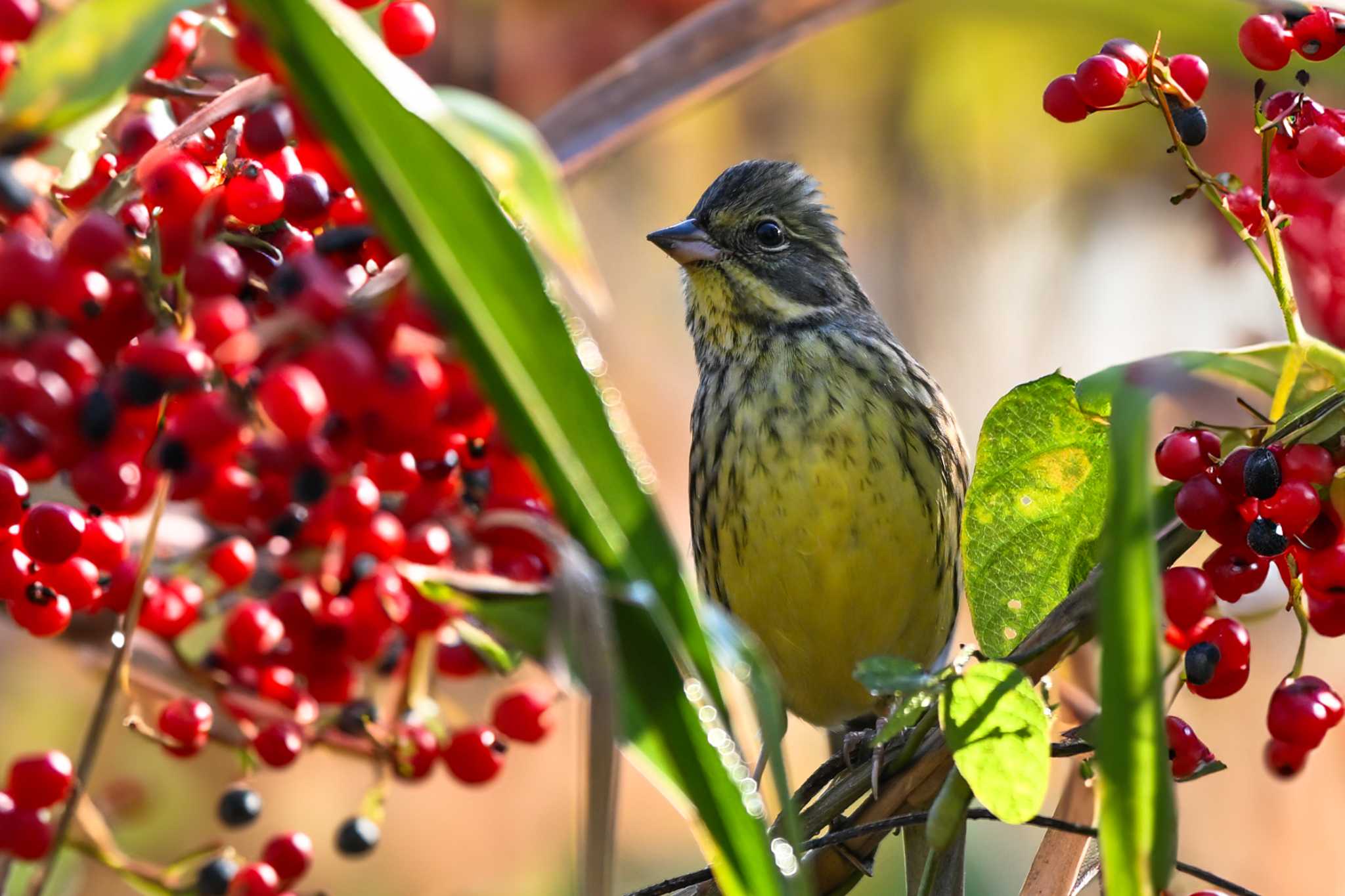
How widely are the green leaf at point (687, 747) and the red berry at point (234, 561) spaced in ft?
1.21

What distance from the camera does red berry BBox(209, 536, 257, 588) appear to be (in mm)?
1060

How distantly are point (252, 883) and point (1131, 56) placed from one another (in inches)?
37.2

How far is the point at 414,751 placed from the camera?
1.26 meters

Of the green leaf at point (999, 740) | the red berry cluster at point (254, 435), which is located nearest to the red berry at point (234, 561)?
the red berry cluster at point (254, 435)

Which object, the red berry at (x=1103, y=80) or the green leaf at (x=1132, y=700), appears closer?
the green leaf at (x=1132, y=700)

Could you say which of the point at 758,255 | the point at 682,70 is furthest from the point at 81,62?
the point at 758,255

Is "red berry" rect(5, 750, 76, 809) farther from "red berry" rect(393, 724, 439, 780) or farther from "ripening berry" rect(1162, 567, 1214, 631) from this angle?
"ripening berry" rect(1162, 567, 1214, 631)

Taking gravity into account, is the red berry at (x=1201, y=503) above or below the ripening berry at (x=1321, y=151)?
below

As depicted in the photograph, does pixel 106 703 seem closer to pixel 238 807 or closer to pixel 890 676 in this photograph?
pixel 890 676

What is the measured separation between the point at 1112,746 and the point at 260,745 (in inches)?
28.7

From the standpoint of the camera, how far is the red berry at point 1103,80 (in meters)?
1.25

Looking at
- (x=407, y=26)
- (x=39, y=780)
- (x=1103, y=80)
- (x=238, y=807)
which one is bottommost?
(x=238, y=807)

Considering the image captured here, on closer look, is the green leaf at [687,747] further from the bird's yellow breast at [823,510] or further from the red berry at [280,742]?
the bird's yellow breast at [823,510]

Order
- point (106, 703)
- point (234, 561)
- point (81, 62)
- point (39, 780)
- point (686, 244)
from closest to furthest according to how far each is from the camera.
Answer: point (81, 62) → point (106, 703) → point (234, 561) → point (39, 780) → point (686, 244)
